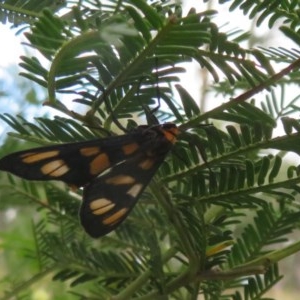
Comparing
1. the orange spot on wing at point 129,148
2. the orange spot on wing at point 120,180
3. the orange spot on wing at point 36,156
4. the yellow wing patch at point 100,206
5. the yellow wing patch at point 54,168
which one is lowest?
the yellow wing patch at point 100,206

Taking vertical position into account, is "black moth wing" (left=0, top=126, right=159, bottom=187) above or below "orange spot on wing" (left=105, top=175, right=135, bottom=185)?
above

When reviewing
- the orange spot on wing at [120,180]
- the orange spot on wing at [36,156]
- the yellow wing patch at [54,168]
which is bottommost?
the orange spot on wing at [120,180]

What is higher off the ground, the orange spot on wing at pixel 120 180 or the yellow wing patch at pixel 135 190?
the orange spot on wing at pixel 120 180

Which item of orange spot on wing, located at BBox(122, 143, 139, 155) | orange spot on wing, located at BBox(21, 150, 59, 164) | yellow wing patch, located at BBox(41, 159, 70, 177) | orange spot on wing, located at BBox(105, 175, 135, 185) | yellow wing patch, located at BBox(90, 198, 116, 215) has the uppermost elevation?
orange spot on wing, located at BBox(21, 150, 59, 164)

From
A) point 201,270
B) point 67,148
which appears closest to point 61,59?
point 67,148

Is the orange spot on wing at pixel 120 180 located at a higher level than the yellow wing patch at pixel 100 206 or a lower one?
higher
